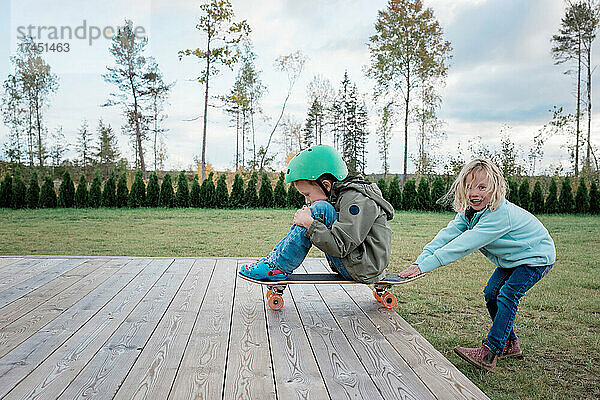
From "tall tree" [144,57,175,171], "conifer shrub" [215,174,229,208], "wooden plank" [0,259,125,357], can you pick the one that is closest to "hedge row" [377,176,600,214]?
"conifer shrub" [215,174,229,208]

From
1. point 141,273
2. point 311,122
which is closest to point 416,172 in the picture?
point 311,122

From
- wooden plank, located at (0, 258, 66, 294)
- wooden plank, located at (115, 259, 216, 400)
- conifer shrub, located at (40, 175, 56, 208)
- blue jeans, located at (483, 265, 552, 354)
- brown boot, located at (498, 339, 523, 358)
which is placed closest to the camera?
wooden plank, located at (115, 259, 216, 400)

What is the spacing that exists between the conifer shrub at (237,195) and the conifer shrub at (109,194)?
2.81m

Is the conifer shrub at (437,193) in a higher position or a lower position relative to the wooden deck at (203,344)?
higher

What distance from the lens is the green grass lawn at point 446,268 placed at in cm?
253

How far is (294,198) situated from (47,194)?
5.89m

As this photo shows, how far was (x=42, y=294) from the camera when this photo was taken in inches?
132

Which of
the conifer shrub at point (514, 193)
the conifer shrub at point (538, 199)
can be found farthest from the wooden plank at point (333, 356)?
the conifer shrub at point (538, 199)

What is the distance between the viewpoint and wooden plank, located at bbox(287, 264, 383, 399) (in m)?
1.85

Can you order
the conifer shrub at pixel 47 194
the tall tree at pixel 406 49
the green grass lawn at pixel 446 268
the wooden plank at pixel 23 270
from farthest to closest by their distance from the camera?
the tall tree at pixel 406 49
the conifer shrub at pixel 47 194
the wooden plank at pixel 23 270
the green grass lawn at pixel 446 268

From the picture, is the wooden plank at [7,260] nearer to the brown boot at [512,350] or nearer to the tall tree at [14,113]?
the brown boot at [512,350]

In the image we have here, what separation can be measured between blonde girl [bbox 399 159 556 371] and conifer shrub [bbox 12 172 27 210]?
11928 mm

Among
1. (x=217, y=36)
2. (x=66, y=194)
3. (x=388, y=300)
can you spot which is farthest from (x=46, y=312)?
(x=217, y=36)

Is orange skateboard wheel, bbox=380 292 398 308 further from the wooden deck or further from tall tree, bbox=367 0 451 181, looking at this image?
tall tree, bbox=367 0 451 181
